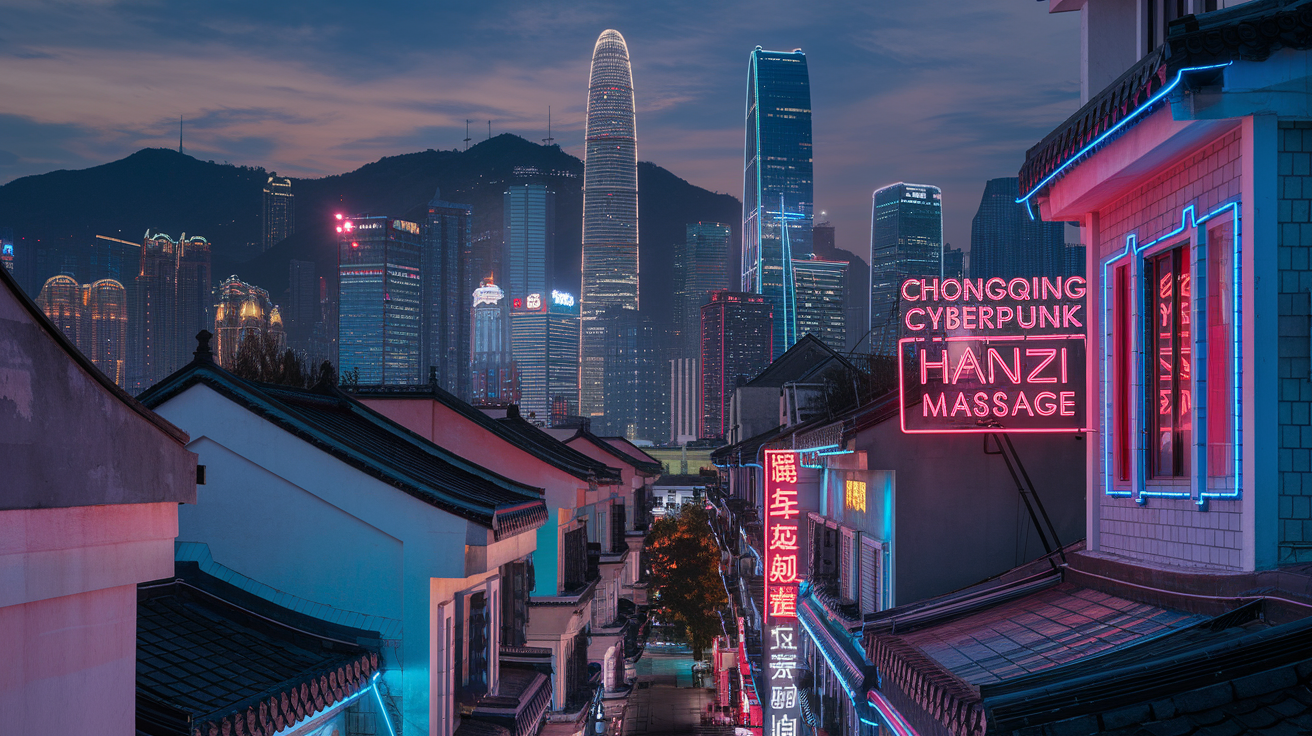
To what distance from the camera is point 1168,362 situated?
1085 centimetres

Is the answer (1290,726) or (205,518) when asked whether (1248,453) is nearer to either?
(1290,726)

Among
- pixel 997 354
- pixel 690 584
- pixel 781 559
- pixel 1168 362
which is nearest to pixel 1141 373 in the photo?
pixel 1168 362

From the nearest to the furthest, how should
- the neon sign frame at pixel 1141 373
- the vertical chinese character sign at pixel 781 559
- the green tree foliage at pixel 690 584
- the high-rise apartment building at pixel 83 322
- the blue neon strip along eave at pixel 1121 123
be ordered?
1. the blue neon strip along eave at pixel 1121 123
2. the neon sign frame at pixel 1141 373
3. the vertical chinese character sign at pixel 781 559
4. the green tree foliage at pixel 690 584
5. the high-rise apartment building at pixel 83 322

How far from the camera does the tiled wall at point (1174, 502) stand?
9.01 metres

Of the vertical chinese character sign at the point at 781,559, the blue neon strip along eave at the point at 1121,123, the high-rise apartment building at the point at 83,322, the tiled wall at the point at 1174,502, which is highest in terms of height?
the high-rise apartment building at the point at 83,322

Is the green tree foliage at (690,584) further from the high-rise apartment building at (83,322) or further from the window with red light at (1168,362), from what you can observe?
the high-rise apartment building at (83,322)

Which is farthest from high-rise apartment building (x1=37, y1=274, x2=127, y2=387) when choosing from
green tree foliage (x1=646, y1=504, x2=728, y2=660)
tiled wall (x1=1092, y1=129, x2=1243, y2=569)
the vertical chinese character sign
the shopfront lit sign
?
tiled wall (x1=1092, y1=129, x2=1243, y2=569)

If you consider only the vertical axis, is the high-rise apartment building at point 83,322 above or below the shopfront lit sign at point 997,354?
above

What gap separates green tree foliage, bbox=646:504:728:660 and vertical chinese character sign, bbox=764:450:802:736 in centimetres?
3055

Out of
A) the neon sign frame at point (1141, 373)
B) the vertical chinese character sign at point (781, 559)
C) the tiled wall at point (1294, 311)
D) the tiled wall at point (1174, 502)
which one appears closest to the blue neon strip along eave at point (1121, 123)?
the tiled wall at point (1174, 502)

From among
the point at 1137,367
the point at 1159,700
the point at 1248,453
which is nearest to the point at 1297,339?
the point at 1248,453

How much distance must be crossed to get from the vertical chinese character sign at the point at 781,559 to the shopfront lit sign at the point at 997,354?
1115 cm

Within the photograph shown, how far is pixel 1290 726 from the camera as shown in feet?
18.6

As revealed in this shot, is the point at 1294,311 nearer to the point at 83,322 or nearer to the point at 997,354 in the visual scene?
the point at 997,354
